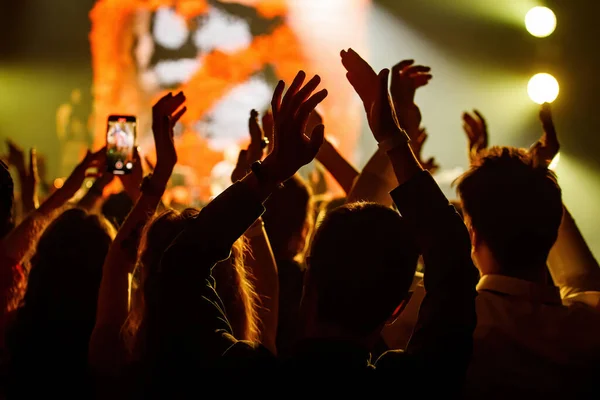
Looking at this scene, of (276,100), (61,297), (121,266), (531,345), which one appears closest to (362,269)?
(276,100)

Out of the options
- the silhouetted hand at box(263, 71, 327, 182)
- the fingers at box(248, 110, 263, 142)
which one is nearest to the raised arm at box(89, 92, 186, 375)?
the fingers at box(248, 110, 263, 142)

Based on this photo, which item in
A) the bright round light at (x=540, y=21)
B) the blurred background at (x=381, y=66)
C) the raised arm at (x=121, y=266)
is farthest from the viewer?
the bright round light at (x=540, y=21)

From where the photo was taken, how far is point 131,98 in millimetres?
9430

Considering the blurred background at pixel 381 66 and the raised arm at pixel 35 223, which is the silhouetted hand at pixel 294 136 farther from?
the blurred background at pixel 381 66

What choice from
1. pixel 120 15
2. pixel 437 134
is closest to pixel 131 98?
pixel 120 15

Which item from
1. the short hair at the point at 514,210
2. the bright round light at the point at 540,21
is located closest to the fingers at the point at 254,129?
the short hair at the point at 514,210

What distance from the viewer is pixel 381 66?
7.23 m

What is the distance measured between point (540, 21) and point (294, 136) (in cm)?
484

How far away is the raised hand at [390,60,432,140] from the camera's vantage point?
175cm

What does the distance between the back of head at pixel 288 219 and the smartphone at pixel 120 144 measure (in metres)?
0.50

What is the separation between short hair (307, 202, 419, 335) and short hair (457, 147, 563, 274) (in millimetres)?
446

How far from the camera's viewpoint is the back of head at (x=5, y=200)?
192 centimetres

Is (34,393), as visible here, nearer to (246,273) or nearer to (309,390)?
(246,273)

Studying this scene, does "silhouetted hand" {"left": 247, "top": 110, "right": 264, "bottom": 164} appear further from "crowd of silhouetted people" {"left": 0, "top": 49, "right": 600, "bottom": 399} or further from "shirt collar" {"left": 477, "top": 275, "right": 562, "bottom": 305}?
"shirt collar" {"left": 477, "top": 275, "right": 562, "bottom": 305}
